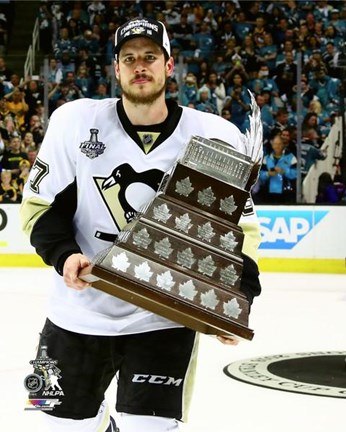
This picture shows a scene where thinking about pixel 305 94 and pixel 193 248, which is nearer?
pixel 193 248

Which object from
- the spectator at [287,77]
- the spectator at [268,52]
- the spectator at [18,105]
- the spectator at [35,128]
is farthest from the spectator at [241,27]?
the spectator at [35,128]

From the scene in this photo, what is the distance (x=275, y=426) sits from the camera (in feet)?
13.7

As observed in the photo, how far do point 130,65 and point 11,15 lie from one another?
44.4 feet

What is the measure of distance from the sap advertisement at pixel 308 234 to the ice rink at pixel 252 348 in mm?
420

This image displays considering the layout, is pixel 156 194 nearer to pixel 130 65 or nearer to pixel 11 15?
pixel 130 65

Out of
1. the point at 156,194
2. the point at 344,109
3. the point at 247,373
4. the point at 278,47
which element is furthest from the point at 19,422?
the point at 278,47

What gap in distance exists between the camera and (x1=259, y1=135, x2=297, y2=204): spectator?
35.6 feet

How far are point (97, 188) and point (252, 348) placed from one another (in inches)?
138

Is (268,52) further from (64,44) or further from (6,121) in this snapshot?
(6,121)

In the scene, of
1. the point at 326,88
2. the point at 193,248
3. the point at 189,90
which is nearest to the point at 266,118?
the point at 326,88

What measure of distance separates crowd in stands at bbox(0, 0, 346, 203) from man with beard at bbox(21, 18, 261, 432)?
804 cm

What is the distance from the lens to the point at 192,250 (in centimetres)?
242

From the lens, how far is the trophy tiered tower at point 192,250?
231 centimetres

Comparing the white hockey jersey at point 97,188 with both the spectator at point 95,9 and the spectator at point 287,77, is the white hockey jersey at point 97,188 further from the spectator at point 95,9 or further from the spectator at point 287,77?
the spectator at point 95,9
